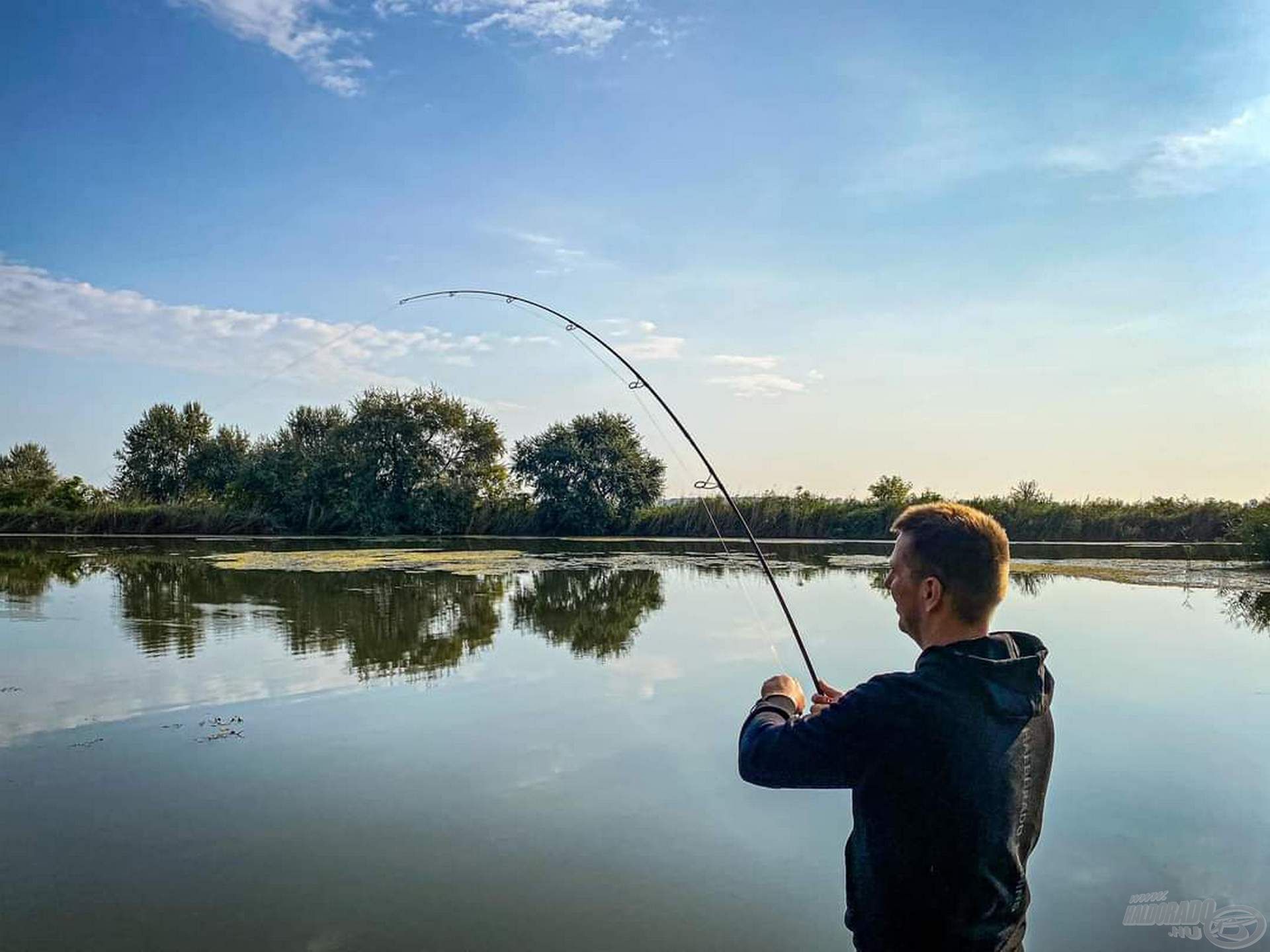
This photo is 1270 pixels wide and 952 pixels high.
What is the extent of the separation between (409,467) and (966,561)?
111 feet

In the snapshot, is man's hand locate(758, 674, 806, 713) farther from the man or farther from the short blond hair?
the short blond hair

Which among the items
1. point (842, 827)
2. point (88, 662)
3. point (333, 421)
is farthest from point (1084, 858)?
point (333, 421)

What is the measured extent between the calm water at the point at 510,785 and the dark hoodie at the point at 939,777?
1816 mm

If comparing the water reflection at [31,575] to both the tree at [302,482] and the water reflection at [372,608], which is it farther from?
the tree at [302,482]

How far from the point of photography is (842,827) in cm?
471

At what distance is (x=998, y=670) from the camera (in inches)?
73.5

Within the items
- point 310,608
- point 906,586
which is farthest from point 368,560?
point 906,586

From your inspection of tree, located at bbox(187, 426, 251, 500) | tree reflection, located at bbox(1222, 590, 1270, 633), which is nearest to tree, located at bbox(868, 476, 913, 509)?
tree reflection, located at bbox(1222, 590, 1270, 633)

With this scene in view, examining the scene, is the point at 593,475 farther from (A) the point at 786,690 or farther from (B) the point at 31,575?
(A) the point at 786,690

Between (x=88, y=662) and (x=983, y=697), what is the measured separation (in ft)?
29.0

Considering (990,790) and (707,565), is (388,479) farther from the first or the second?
(990,790)

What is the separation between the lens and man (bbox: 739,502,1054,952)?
1.84m

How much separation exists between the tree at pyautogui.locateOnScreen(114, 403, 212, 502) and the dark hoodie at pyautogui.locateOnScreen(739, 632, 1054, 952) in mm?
51910

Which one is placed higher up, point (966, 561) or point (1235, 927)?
point (966, 561)
